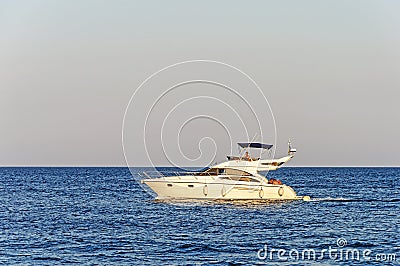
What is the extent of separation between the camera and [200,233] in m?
51.5

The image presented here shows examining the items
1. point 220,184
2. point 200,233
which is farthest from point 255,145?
point 200,233

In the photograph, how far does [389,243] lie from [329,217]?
15.8m

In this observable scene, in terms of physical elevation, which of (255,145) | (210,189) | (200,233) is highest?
(255,145)

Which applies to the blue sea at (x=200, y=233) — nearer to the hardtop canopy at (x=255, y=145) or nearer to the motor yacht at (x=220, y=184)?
the motor yacht at (x=220, y=184)

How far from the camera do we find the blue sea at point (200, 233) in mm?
41750

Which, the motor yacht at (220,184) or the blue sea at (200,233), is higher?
the motor yacht at (220,184)

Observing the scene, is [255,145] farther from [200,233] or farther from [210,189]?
[200,233]

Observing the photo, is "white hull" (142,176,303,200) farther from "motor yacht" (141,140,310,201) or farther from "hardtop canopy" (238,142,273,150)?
"hardtop canopy" (238,142,273,150)

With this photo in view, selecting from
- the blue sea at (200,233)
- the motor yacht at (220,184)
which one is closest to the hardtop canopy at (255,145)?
the motor yacht at (220,184)

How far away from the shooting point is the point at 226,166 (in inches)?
2857

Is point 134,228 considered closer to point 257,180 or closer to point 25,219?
point 25,219

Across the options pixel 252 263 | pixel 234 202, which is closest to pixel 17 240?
pixel 252 263

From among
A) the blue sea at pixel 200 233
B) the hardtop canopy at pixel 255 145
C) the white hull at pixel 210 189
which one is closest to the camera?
the blue sea at pixel 200 233

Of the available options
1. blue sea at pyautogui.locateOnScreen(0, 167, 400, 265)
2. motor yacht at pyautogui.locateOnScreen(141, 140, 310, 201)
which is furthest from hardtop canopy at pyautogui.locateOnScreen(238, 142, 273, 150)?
blue sea at pyautogui.locateOnScreen(0, 167, 400, 265)
